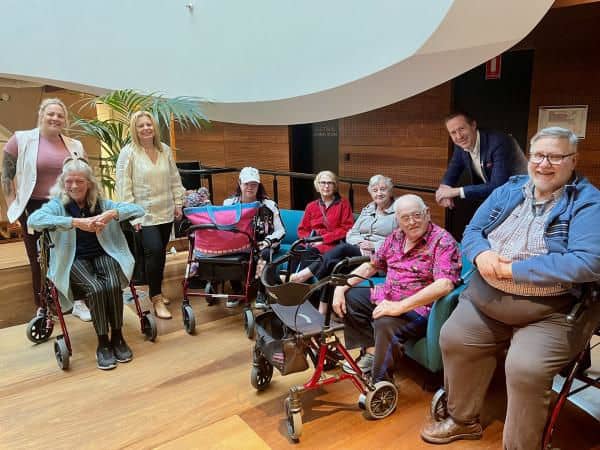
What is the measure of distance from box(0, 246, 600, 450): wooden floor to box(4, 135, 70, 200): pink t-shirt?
995 mm

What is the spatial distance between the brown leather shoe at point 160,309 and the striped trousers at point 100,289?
22.7 inches

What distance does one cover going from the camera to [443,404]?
2191 mm

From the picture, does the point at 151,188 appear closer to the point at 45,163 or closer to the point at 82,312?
the point at 45,163

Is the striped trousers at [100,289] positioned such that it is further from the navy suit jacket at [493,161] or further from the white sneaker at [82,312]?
the navy suit jacket at [493,161]

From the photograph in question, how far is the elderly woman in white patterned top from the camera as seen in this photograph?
324cm

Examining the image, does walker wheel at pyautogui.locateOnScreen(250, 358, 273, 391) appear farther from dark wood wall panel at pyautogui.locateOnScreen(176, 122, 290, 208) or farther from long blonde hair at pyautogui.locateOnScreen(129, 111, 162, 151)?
dark wood wall panel at pyautogui.locateOnScreen(176, 122, 290, 208)

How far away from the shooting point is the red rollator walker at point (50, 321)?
2764mm

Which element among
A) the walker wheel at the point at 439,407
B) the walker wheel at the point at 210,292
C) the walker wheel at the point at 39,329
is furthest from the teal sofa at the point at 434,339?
the walker wheel at the point at 39,329

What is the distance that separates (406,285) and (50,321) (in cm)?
227

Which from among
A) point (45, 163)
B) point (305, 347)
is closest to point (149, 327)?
point (45, 163)

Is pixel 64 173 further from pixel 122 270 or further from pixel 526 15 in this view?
pixel 526 15

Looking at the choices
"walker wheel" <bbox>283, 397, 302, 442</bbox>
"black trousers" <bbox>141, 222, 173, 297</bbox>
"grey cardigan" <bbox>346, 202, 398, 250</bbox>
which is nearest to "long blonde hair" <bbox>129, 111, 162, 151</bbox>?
Result: "black trousers" <bbox>141, 222, 173, 297</bbox>

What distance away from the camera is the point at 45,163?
307 centimetres

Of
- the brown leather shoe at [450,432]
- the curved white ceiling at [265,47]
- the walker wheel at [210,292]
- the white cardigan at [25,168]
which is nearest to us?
the brown leather shoe at [450,432]
